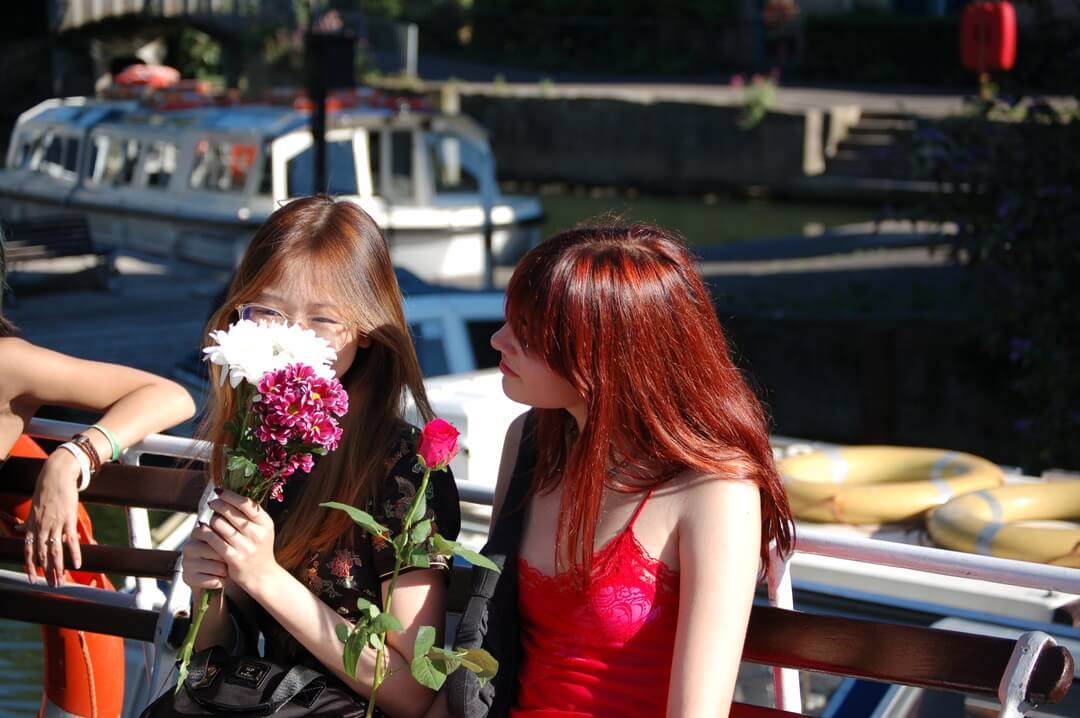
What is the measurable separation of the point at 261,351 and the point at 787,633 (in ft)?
3.09

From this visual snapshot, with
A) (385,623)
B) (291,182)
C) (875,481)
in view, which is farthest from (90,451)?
(291,182)

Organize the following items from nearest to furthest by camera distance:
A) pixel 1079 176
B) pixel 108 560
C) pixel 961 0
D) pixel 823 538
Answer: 1. pixel 823 538
2. pixel 108 560
3. pixel 1079 176
4. pixel 961 0

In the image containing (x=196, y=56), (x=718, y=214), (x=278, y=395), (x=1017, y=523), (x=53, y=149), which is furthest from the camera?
(x=196, y=56)

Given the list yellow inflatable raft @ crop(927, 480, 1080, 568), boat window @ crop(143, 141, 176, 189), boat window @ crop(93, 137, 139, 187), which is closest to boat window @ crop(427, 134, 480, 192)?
boat window @ crop(143, 141, 176, 189)

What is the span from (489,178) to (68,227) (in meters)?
3.82

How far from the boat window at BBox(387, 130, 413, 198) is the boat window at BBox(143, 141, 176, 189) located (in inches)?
91.4

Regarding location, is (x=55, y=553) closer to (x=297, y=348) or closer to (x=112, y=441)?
(x=112, y=441)

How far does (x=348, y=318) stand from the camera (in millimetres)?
2322

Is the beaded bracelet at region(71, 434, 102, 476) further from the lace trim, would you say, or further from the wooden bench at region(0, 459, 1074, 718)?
the lace trim

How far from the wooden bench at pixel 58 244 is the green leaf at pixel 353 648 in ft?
37.9

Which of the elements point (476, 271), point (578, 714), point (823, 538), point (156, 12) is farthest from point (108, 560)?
point (156, 12)

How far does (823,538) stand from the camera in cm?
→ 229

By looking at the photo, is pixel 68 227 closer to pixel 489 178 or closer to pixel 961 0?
pixel 489 178

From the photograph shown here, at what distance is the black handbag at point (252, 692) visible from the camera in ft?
7.11
